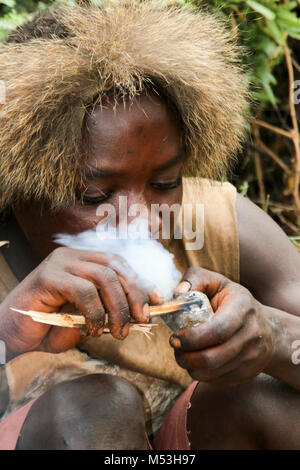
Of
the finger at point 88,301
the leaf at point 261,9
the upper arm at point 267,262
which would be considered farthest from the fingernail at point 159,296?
the leaf at point 261,9

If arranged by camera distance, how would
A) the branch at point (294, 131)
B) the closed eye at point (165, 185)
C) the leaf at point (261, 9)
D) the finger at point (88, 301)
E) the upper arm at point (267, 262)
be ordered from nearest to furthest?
the finger at point (88, 301) < the closed eye at point (165, 185) < the upper arm at point (267, 262) < the leaf at point (261, 9) < the branch at point (294, 131)

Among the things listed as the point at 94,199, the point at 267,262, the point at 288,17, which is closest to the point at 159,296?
the point at 94,199

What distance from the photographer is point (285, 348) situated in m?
1.24

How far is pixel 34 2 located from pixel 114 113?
145 centimetres

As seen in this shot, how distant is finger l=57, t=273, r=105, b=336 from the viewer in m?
1.01

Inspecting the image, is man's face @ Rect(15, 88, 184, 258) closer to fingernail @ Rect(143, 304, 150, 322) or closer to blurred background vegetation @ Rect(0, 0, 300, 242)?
fingernail @ Rect(143, 304, 150, 322)

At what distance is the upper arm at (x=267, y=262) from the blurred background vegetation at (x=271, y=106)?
0.59 metres

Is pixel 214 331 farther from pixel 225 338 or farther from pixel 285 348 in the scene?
pixel 285 348

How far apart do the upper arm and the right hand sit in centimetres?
57

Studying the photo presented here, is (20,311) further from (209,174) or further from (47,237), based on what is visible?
(209,174)

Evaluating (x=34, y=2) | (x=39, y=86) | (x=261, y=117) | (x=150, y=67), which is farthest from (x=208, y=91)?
(x=261, y=117)

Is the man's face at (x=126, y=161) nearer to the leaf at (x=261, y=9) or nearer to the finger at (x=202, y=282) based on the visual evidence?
the finger at (x=202, y=282)

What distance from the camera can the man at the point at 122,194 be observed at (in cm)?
106

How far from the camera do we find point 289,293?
5.01ft
